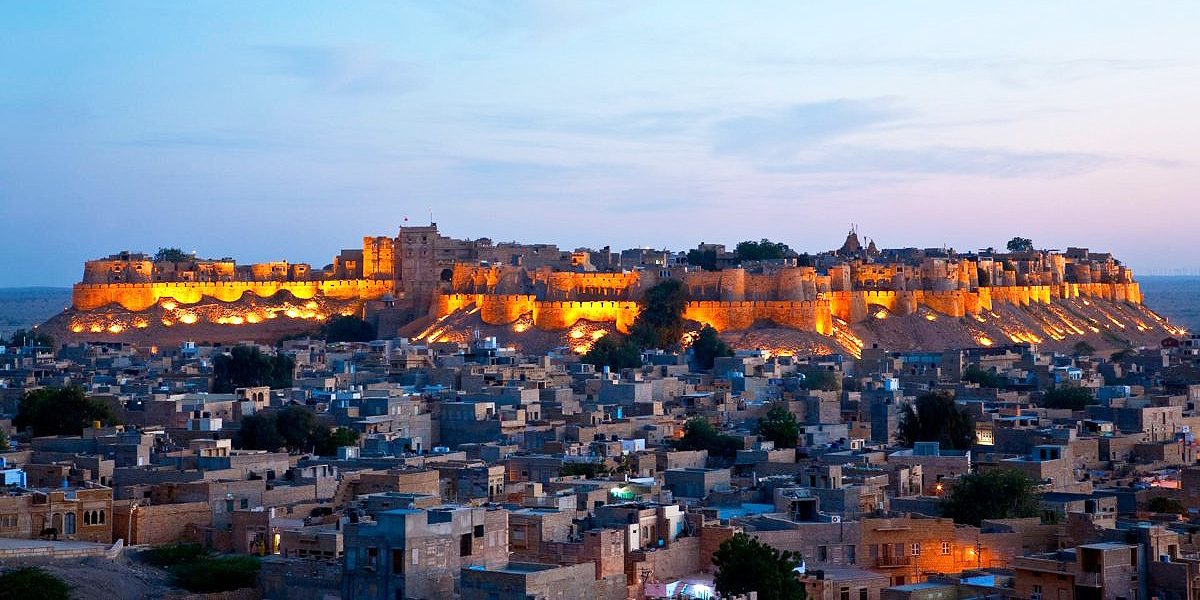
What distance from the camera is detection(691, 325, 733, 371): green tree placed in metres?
62.2

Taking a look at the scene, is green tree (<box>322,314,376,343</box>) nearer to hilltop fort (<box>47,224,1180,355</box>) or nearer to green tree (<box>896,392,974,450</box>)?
hilltop fort (<box>47,224,1180,355</box>)

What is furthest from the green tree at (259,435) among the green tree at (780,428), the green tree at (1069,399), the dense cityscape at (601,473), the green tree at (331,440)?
the green tree at (1069,399)

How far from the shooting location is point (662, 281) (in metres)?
79.2

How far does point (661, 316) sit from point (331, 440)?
41874mm

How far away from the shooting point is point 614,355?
205ft

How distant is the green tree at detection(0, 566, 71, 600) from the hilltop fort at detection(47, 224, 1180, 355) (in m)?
52.1

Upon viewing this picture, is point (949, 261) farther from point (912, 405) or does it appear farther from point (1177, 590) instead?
point (1177, 590)

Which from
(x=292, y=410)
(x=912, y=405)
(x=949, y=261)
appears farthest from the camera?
(x=949, y=261)

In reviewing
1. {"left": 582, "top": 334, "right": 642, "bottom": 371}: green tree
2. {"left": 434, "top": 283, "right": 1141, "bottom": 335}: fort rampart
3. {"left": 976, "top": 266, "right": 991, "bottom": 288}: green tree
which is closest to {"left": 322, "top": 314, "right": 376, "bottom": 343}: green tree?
{"left": 434, "top": 283, "right": 1141, "bottom": 335}: fort rampart

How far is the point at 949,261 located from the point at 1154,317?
14.3 metres

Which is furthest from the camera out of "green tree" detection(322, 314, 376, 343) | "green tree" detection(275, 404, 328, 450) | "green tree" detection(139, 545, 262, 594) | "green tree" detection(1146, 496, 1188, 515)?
"green tree" detection(322, 314, 376, 343)

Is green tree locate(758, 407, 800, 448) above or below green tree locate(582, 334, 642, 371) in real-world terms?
below

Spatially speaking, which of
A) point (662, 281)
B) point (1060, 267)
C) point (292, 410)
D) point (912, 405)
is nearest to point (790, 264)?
point (662, 281)

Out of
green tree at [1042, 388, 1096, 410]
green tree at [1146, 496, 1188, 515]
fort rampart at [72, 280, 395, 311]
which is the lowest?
green tree at [1146, 496, 1188, 515]
